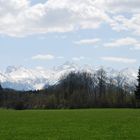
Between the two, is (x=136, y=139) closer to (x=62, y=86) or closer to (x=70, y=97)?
(x=70, y=97)

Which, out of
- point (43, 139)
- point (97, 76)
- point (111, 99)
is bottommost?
point (43, 139)

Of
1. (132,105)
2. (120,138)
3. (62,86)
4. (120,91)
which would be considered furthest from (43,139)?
(62,86)

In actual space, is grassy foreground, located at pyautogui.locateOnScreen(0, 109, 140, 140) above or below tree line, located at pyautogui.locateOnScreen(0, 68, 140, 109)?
below

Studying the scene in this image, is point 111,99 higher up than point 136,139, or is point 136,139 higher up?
point 111,99

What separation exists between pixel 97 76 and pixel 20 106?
38.9 metres

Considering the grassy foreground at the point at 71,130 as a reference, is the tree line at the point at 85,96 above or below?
above

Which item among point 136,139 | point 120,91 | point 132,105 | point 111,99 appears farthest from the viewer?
point 120,91

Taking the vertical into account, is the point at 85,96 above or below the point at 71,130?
above

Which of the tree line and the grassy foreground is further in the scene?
the tree line

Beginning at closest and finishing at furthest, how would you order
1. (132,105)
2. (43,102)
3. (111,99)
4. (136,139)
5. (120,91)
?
(136,139) → (132,105) → (111,99) → (120,91) → (43,102)

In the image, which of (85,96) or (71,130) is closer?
(71,130)

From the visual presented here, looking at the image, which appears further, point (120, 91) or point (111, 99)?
point (120, 91)

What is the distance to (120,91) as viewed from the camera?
580ft

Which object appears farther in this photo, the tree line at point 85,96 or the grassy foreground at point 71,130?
the tree line at point 85,96
